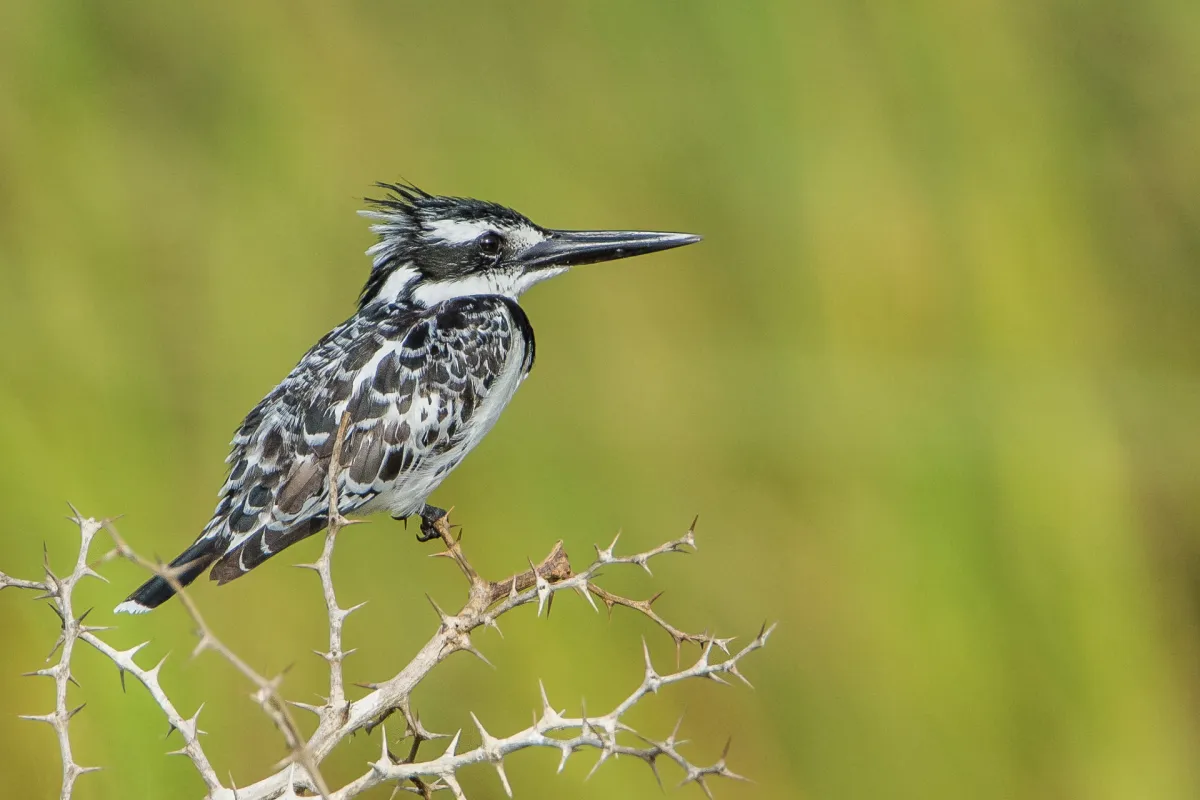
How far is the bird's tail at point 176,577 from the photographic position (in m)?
2.27

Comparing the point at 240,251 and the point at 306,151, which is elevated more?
the point at 306,151

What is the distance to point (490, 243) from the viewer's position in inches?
115

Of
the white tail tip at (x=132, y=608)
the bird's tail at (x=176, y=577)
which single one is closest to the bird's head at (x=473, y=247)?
the bird's tail at (x=176, y=577)

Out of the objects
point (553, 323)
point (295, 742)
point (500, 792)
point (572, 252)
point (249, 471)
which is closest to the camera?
point (295, 742)

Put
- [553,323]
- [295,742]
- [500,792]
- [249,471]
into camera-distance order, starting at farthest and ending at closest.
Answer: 1. [553,323]
2. [500,792]
3. [249,471]
4. [295,742]

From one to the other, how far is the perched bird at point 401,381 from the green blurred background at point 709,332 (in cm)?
63

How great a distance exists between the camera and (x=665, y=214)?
12.2 ft

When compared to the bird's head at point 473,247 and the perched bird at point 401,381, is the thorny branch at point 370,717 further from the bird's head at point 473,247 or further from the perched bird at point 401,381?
the bird's head at point 473,247

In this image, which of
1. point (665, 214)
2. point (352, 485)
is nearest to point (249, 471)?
point (352, 485)

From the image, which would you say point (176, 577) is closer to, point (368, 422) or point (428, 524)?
point (368, 422)

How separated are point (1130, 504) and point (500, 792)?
6.36 feet

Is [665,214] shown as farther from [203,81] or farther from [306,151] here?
[203,81]

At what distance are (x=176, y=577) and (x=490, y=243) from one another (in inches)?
42.8

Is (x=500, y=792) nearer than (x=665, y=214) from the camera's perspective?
Yes
